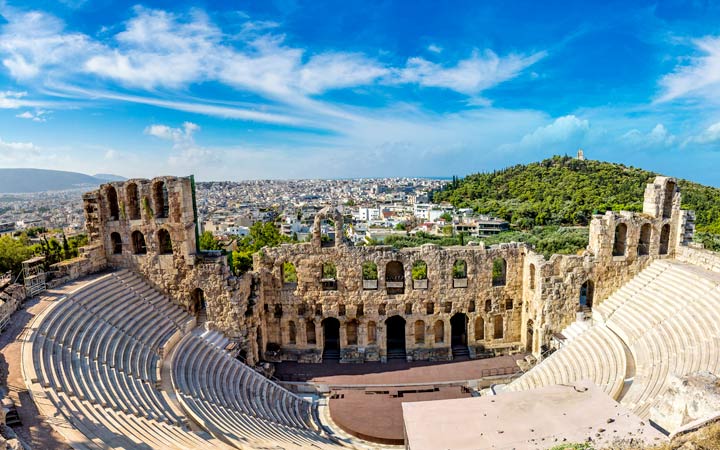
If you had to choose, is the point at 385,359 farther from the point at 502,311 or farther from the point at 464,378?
the point at 502,311

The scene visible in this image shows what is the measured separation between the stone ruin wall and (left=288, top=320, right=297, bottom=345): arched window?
0.12 m

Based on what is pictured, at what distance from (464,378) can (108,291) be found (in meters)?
17.6

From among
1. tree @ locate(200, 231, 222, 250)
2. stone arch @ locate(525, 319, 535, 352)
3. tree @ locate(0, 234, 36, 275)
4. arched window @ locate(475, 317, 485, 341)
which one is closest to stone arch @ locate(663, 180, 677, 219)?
stone arch @ locate(525, 319, 535, 352)

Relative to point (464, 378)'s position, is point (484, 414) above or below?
above

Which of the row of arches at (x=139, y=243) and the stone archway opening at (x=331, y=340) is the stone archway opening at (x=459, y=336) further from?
the row of arches at (x=139, y=243)

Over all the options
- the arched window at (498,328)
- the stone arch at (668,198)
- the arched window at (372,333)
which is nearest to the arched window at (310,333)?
the arched window at (372,333)

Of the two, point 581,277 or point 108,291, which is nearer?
point 108,291

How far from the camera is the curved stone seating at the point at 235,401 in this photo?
45.8ft

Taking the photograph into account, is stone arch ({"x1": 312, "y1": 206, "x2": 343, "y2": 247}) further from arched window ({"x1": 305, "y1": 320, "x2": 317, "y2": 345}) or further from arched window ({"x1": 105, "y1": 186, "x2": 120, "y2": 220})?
arched window ({"x1": 105, "y1": 186, "x2": 120, "y2": 220})

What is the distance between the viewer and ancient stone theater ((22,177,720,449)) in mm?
12414

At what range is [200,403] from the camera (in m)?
15.2

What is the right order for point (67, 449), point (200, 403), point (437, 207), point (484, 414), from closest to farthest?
1. point (67, 449)
2. point (484, 414)
3. point (200, 403)
4. point (437, 207)

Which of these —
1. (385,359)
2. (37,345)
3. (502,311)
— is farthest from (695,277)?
(37,345)

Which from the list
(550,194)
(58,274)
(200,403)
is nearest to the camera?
(200,403)
